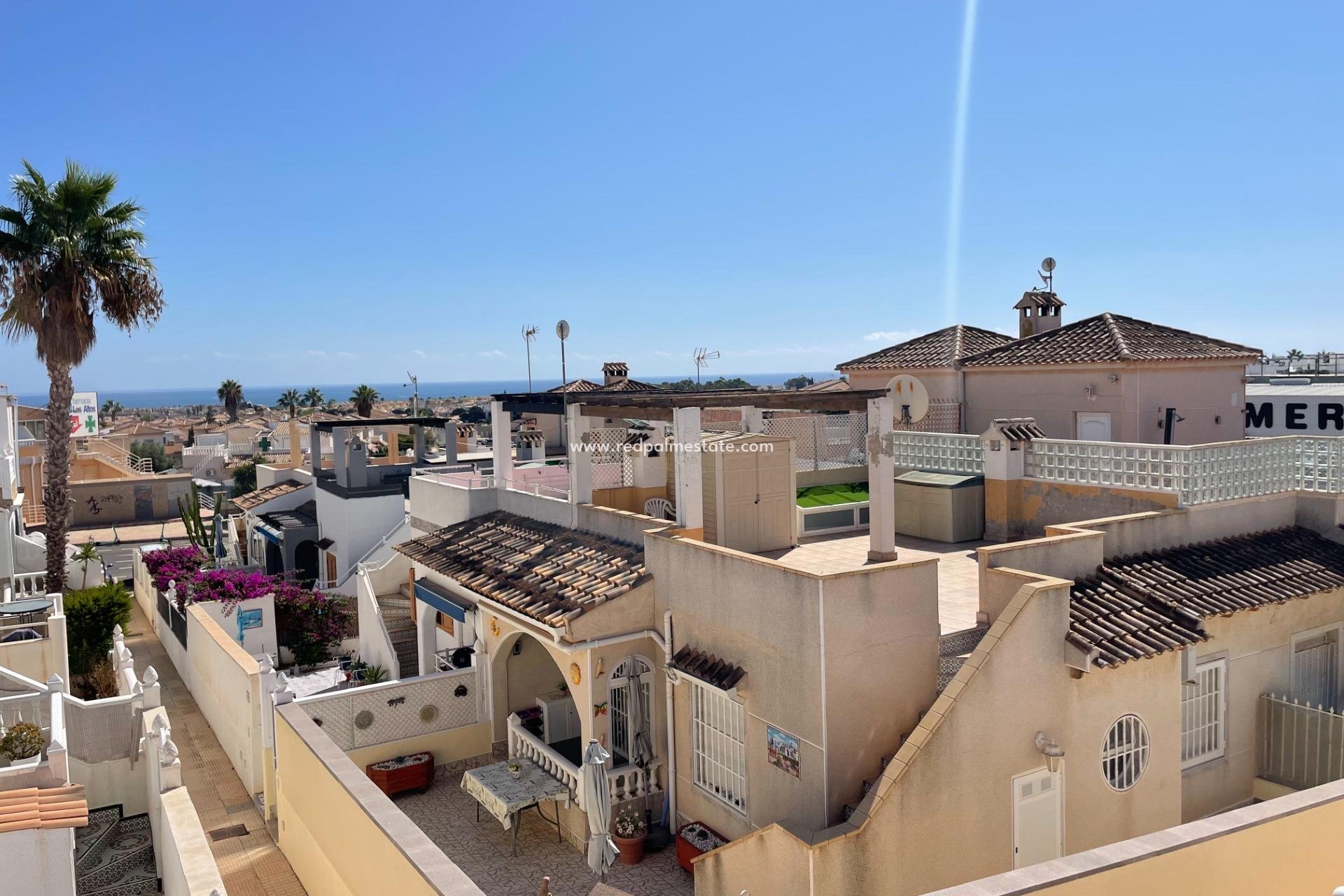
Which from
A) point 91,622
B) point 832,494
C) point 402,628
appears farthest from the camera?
point 91,622

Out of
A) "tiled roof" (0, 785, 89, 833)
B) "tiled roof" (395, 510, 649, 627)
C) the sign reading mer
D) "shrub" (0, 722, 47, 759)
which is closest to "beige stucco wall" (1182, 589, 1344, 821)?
"tiled roof" (395, 510, 649, 627)

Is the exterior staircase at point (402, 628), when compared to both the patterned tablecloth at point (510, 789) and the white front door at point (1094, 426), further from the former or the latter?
the white front door at point (1094, 426)

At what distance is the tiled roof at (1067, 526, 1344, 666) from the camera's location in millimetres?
9859

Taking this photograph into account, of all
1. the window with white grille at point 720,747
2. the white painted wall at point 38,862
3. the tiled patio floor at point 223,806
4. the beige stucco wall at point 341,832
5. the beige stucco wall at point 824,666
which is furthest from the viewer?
the tiled patio floor at point 223,806

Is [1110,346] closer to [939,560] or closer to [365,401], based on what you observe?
[939,560]

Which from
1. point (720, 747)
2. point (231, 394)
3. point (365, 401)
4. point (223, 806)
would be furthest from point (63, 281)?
point (231, 394)

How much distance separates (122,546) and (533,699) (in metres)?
35.7

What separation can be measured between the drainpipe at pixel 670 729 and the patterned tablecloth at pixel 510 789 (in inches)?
54.6

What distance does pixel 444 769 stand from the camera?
48.8ft

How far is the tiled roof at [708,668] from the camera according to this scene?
10.1 meters

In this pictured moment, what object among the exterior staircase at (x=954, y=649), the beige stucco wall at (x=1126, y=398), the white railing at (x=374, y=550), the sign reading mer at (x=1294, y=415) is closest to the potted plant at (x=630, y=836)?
the exterior staircase at (x=954, y=649)

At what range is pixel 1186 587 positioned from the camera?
11.3 m

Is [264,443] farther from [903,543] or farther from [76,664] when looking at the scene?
[903,543]

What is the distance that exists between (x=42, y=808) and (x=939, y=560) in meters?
10.5
